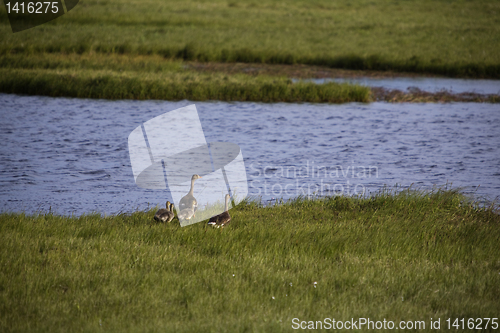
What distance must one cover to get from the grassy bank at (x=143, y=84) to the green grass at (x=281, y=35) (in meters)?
3.43

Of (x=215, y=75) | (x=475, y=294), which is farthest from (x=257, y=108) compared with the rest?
(x=475, y=294)

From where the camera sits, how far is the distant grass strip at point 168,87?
84.7ft

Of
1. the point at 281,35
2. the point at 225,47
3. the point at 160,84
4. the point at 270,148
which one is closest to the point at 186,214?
the point at 270,148

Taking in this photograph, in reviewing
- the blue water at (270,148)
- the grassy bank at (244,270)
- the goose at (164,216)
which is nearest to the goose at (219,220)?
the grassy bank at (244,270)

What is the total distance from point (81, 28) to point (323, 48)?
17.7 meters

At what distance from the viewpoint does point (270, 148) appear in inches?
744

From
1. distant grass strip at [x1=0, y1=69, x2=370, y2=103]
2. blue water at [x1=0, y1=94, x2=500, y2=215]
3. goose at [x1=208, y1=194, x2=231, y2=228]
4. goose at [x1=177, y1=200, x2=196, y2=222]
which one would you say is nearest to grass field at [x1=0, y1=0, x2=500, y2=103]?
distant grass strip at [x1=0, y1=69, x2=370, y2=103]

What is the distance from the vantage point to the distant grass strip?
25828mm

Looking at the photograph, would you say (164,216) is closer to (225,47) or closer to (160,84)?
(160,84)

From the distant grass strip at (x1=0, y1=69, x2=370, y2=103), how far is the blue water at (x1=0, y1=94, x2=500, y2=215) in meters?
0.71

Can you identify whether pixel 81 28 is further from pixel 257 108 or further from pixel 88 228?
pixel 88 228

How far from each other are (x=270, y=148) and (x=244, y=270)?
37.9ft

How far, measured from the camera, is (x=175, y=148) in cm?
1847

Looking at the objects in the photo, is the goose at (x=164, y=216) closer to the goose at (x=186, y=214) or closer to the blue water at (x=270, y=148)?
the goose at (x=186, y=214)
